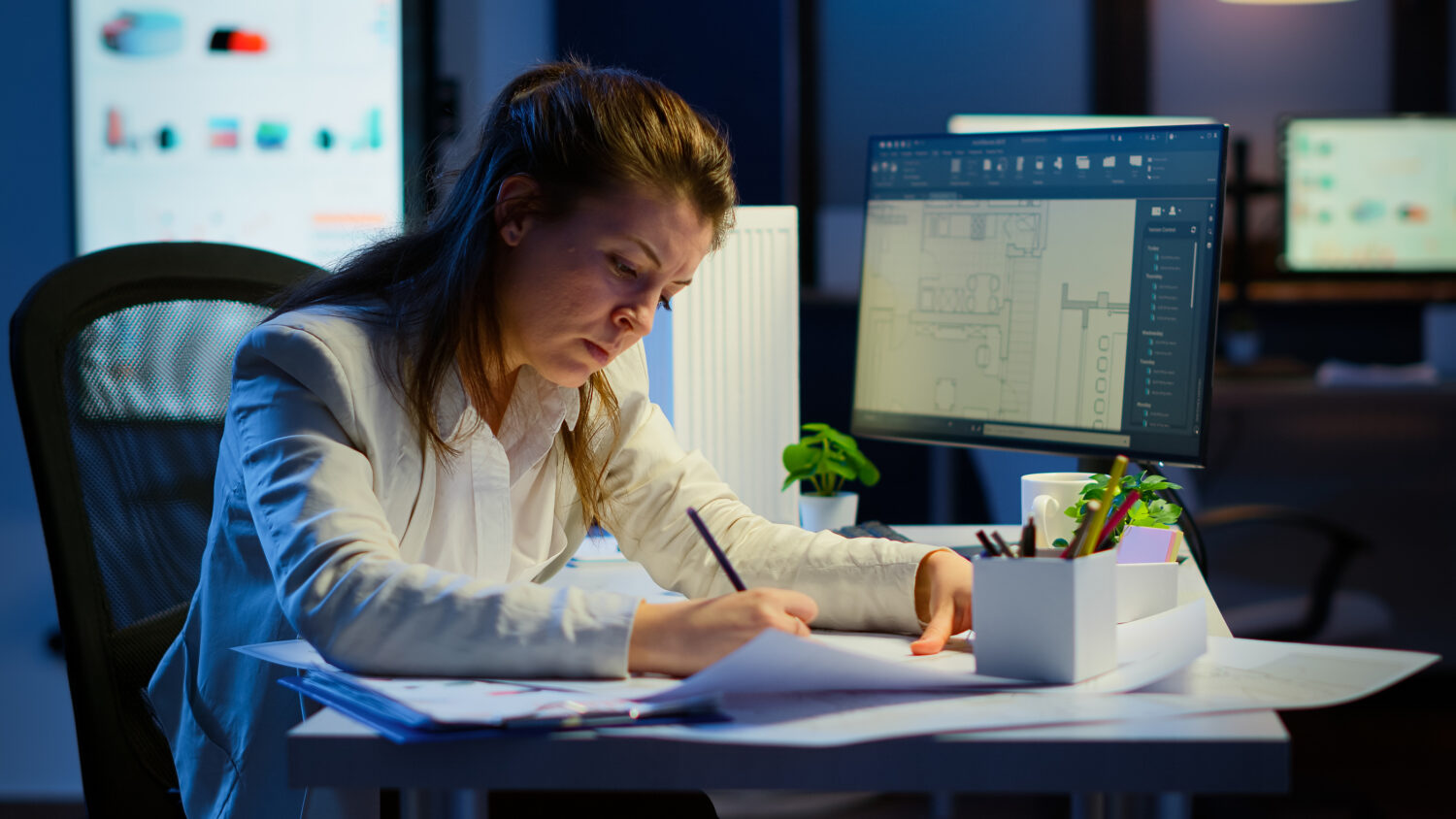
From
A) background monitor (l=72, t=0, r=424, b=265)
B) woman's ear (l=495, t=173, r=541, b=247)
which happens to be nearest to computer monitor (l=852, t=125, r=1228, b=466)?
woman's ear (l=495, t=173, r=541, b=247)

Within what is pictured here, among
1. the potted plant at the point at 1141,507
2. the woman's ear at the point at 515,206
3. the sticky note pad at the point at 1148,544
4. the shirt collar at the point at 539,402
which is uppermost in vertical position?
the woman's ear at the point at 515,206

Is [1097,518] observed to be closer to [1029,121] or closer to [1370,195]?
[1029,121]

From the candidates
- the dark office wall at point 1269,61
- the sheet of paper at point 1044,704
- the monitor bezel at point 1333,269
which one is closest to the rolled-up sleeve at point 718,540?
the sheet of paper at point 1044,704

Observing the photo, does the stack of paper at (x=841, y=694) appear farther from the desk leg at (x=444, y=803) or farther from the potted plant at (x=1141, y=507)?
the potted plant at (x=1141, y=507)

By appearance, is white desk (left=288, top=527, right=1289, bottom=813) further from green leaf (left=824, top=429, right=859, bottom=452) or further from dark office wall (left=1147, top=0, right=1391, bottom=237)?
dark office wall (left=1147, top=0, right=1391, bottom=237)

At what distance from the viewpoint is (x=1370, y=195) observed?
3230mm

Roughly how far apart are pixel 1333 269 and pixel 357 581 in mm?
3154

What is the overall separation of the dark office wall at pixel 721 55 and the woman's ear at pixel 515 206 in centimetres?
156

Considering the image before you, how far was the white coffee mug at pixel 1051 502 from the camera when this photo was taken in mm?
1031

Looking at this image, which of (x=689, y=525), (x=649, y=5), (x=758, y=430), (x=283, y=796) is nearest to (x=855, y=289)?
(x=649, y=5)

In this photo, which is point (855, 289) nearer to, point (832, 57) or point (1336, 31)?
point (832, 57)

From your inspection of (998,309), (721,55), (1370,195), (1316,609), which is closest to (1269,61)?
(1370,195)

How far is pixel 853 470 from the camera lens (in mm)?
1262

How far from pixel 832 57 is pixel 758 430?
8.22ft
